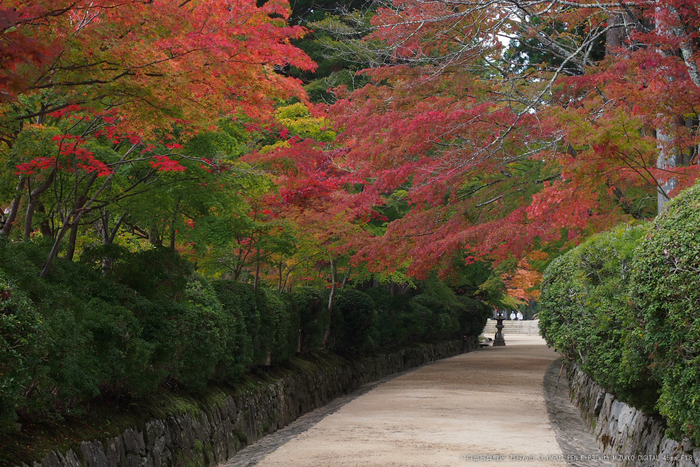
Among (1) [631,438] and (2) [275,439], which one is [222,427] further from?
(1) [631,438]

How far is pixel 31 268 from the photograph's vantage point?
539cm

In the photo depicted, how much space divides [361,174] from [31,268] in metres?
8.98

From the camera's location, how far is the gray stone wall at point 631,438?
5.26 meters

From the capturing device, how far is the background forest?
18.1 ft

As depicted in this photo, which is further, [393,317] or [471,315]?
[471,315]

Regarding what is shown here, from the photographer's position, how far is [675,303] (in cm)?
462

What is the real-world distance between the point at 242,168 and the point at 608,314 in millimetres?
4706

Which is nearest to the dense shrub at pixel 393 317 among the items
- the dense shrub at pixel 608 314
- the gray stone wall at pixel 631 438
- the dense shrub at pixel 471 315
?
the dense shrub at pixel 471 315

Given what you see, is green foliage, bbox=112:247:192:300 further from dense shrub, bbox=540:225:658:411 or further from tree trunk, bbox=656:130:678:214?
tree trunk, bbox=656:130:678:214

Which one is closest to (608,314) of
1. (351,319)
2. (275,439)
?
(275,439)

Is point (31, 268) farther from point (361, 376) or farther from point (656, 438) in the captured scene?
point (361, 376)

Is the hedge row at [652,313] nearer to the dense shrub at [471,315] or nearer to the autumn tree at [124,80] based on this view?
the autumn tree at [124,80]

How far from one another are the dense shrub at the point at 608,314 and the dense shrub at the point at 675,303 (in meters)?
0.47

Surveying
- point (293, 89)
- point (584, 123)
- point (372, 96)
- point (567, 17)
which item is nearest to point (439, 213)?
point (372, 96)
